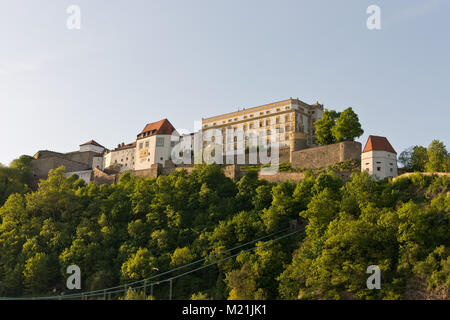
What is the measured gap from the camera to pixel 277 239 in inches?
1790

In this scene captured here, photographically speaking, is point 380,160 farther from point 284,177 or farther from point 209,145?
point 209,145

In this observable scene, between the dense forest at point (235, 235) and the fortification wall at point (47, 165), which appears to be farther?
the fortification wall at point (47, 165)

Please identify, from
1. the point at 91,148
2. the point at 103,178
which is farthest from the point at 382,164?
the point at 91,148

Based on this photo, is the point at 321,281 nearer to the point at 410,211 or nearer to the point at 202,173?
the point at 410,211

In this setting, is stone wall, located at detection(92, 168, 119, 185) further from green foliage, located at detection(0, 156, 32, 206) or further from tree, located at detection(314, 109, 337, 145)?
tree, located at detection(314, 109, 337, 145)

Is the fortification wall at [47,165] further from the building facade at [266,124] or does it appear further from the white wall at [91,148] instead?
the building facade at [266,124]

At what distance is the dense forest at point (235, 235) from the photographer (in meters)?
38.4

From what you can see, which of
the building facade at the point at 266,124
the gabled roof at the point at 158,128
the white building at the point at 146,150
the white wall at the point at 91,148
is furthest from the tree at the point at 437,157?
the white wall at the point at 91,148

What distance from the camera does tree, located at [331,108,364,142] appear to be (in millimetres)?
62938

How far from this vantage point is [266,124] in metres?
83.9

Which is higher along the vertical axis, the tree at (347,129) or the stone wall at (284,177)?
the tree at (347,129)

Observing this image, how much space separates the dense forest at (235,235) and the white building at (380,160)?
2.98 metres

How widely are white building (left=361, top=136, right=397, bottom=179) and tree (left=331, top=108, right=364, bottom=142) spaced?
8687 mm
